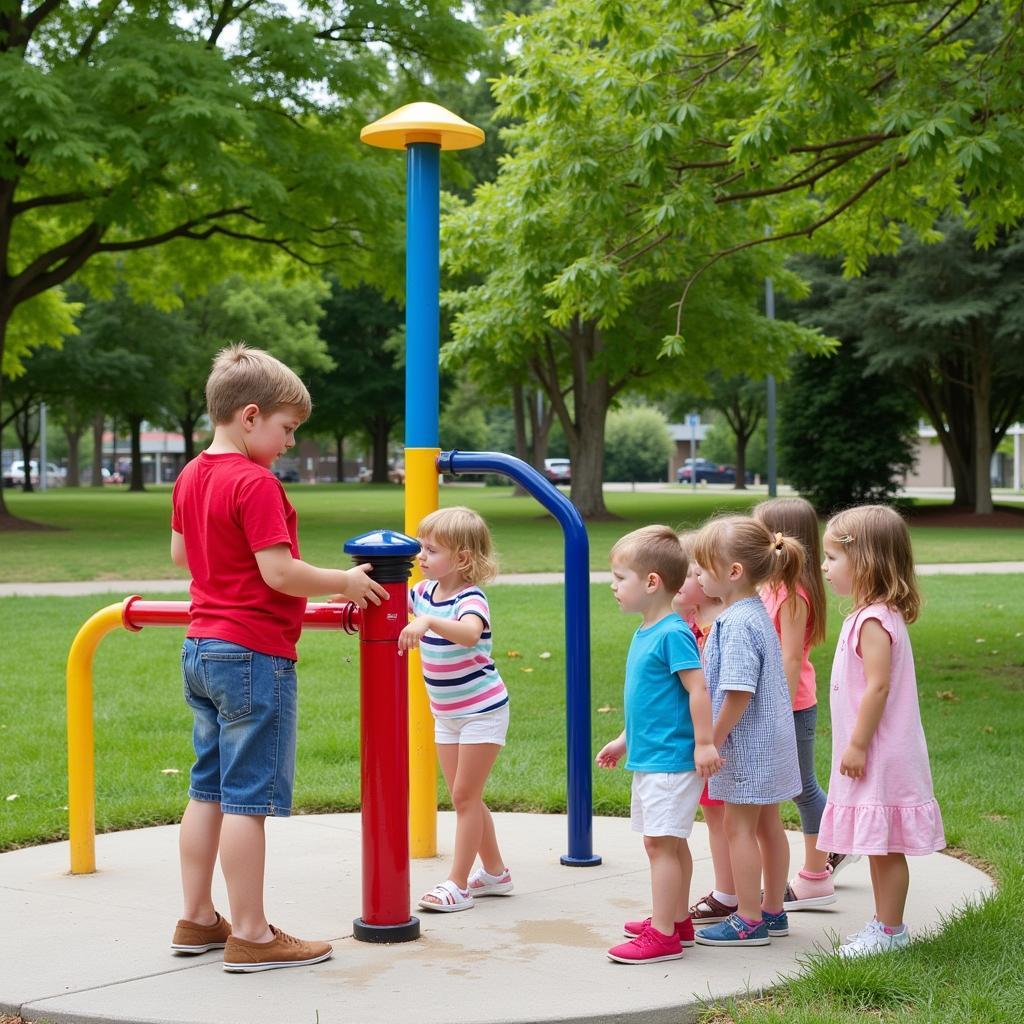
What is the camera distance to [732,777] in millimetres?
3947

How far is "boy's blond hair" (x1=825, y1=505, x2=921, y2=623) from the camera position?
3908 mm

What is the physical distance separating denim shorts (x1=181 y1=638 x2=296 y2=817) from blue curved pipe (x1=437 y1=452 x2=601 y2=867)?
1.12m

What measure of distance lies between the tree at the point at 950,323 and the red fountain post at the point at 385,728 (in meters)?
25.4

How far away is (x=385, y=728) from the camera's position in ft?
13.0

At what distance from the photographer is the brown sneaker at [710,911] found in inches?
168

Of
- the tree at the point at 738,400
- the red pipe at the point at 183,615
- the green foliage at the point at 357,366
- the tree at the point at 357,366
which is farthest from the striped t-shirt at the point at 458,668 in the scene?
the green foliage at the point at 357,366

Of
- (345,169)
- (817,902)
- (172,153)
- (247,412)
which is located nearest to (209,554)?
(247,412)

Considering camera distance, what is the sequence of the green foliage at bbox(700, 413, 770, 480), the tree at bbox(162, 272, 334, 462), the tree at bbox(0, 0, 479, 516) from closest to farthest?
the tree at bbox(0, 0, 479, 516), the tree at bbox(162, 272, 334, 462), the green foliage at bbox(700, 413, 770, 480)

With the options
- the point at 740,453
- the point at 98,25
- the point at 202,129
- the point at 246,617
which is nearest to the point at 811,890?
the point at 246,617

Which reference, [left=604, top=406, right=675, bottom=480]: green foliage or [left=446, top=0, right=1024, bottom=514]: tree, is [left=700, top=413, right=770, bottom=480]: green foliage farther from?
[left=446, top=0, right=1024, bottom=514]: tree

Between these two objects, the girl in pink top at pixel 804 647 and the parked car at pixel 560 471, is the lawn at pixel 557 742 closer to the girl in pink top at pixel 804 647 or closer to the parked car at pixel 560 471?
the girl in pink top at pixel 804 647

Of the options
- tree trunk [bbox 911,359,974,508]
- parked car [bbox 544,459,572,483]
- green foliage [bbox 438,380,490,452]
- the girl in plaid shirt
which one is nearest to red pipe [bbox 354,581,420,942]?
the girl in plaid shirt

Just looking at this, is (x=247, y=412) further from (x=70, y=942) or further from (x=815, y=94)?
(x=815, y=94)

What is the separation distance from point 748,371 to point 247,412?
85.5 ft
